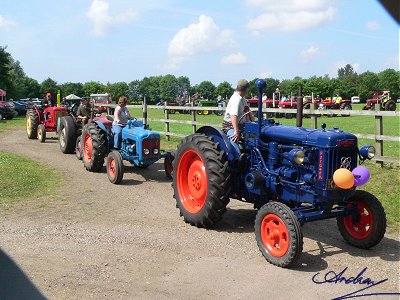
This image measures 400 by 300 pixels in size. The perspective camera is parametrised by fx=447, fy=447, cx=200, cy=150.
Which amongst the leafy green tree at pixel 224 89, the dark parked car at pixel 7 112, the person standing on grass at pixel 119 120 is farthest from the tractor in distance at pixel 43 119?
the leafy green tree at pixel 224 89

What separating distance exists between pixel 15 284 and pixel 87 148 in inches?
239

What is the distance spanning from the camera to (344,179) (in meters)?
4.29

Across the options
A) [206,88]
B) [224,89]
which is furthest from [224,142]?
[206,88]

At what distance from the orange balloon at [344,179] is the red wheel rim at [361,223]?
2.41 ft

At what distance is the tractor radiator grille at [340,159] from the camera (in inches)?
179

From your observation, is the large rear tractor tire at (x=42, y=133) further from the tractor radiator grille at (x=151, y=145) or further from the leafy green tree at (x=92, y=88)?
the leafy green tree at (x=92, y=88)

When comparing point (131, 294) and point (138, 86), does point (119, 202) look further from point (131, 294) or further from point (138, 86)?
point (138, 86)

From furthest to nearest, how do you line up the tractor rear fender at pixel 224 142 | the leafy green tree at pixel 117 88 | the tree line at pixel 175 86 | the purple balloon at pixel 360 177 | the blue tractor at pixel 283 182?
the leafy green tree at pixel 117 88
the tree line at pixel 175 86
the tractor rear fender at pixel 224 142
the blue tractor at pixel 283 182
the purple balloon at pixel 360 177

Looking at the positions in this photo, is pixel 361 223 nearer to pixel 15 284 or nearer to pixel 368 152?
pixel 368 152

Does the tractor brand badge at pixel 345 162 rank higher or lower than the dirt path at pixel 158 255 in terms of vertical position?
higher

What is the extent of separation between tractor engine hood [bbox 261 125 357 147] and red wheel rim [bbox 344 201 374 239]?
0.76 meters

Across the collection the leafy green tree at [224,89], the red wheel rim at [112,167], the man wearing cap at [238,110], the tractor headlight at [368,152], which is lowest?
the red wheel rim at [112,167]

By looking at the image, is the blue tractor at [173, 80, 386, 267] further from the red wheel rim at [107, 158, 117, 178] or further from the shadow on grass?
the red wheel rim at [107, 158, 117, 178]

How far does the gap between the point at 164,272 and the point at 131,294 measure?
1.83 feet
